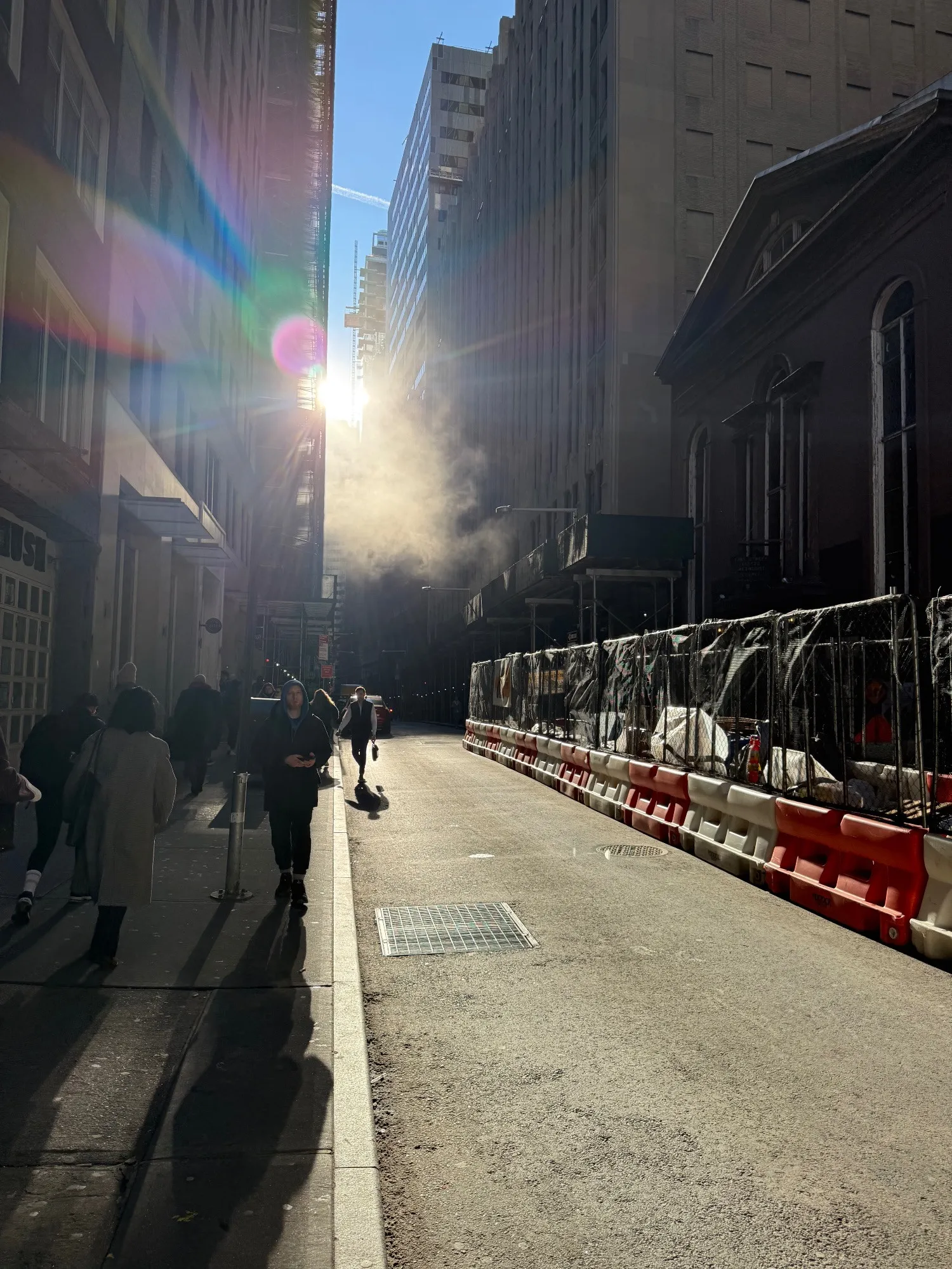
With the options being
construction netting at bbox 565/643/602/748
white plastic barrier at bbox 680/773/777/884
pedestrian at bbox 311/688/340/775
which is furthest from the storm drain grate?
construction netting at bbox 565/643/602/748

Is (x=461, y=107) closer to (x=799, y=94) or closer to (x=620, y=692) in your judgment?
(x=799, y=94)

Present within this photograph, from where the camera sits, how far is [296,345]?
5403cm

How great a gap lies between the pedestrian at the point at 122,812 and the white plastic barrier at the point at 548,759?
1168 centimetres

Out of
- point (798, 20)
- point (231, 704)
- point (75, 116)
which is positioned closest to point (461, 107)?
point (798, 20)

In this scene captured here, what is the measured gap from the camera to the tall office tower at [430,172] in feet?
330

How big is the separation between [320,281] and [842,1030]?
70776 mm

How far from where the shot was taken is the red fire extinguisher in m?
10.0

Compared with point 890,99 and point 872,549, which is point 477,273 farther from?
point 872,549

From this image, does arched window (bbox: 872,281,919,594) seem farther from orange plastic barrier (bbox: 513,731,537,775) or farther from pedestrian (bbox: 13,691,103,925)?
pedestrian (bbox: 13,691,103,925)

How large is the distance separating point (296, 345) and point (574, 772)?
141ft

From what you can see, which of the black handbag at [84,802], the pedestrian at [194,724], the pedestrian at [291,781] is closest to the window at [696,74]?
the pedestrian at [194,724]

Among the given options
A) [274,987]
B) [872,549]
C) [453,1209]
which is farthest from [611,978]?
[872,549]

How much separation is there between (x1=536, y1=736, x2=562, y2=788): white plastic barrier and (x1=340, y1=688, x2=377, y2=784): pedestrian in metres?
3.26

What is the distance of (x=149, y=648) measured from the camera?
21.6m
